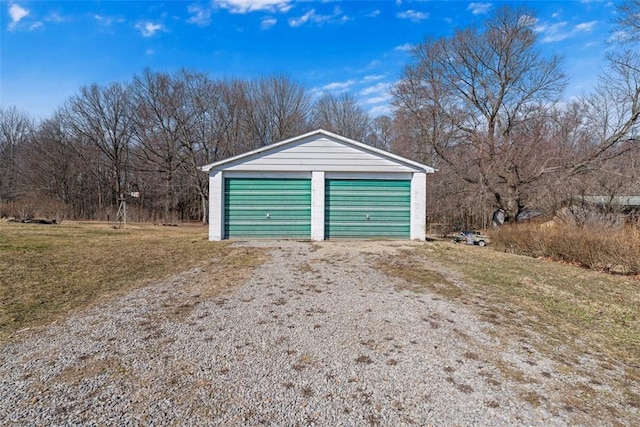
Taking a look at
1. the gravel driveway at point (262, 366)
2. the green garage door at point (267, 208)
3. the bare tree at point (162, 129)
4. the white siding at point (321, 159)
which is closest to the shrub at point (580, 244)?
the white siding at point (321, 159)

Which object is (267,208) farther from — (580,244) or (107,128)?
(107,128)

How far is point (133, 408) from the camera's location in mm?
2162

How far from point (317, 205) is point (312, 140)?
2.09 m

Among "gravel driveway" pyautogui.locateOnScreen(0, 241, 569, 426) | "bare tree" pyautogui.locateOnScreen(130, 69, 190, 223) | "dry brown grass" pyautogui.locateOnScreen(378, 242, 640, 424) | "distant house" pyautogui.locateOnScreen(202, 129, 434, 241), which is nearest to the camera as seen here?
"gravel driveway" pyautogui.locateOnScreen(0, 241, 569, 426)

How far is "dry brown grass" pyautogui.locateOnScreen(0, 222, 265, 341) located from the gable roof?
2.66 m

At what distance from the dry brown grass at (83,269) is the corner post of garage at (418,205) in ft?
17.0

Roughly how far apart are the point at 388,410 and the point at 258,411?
83cm

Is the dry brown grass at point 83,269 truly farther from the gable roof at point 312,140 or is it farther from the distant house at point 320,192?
the gable roof at point 312,140

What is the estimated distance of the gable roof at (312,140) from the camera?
418 inches

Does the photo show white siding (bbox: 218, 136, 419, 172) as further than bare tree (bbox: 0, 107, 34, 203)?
No

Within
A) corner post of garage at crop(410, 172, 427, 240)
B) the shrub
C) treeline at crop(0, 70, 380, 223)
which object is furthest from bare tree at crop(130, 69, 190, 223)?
the shrub

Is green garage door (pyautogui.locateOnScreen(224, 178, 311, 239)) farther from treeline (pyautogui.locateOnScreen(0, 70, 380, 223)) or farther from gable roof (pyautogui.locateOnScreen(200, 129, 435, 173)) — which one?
treeline (pyautogui.locateOnScreen(0, 70, 380, 223))

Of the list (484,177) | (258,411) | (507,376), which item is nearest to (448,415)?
(507,376)

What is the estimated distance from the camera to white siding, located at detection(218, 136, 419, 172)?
35.3 feet
